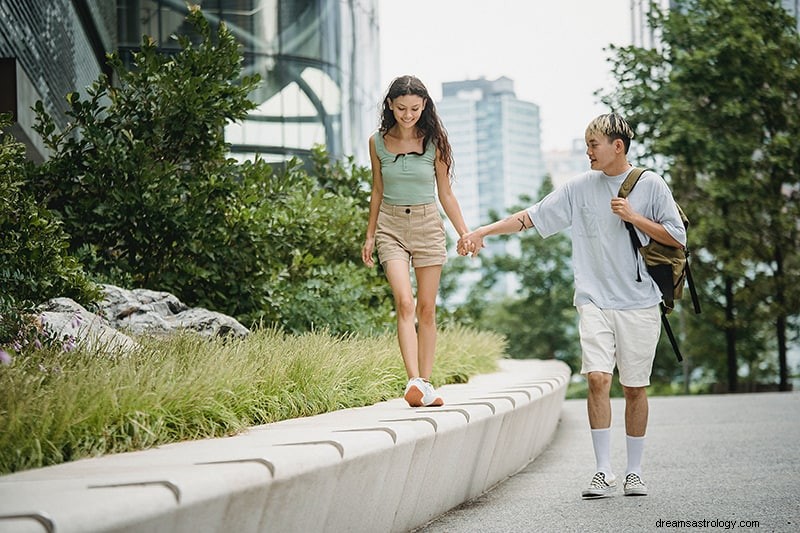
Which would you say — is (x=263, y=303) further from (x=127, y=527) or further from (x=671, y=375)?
(x=671, y=375)

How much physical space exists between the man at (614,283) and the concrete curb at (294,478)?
0.70 meters

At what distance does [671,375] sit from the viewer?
130ft

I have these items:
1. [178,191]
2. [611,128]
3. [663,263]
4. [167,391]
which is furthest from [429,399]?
[178,191]

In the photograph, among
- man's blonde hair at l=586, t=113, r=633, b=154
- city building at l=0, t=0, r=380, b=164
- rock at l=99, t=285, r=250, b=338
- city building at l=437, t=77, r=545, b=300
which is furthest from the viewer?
city building at l=437, t=77, r=545, b=300

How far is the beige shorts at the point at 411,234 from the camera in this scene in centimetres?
782

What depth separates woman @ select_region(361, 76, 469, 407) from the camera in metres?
7.77

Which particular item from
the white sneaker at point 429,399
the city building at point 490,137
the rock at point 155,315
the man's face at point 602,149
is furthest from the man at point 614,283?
the city building at point 490,137

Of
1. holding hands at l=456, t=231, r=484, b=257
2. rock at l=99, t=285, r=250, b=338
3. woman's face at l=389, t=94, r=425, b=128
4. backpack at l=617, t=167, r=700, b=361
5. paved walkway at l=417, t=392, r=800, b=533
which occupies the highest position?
woman's face at l=389, t=94, r=425, b=128

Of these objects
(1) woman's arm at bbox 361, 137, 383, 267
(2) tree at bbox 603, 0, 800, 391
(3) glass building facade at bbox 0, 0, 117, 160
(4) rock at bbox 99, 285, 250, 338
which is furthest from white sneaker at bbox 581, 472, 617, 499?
(2) tree at bbox 603, 0, 800, 391

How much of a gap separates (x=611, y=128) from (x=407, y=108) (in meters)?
1.41

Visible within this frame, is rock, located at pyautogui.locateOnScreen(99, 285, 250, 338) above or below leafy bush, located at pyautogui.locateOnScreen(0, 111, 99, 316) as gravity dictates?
below

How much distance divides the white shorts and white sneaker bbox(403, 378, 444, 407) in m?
1.00

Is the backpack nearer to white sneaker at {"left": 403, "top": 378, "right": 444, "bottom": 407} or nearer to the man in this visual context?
the man

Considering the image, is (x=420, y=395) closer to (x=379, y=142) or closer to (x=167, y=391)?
(x=379, y=142)
